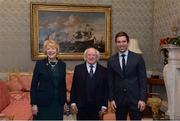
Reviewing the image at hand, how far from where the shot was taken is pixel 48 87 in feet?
10.7

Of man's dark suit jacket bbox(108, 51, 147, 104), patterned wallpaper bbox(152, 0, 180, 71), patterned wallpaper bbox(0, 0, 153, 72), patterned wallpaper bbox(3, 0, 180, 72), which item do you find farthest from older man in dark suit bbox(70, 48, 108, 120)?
patterned wallpaper bbox(0, 0, 153, 72)

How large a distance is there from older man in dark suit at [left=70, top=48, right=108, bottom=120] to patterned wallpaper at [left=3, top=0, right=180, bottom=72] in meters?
3.63

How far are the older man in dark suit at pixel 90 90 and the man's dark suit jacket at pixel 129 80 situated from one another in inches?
4.0

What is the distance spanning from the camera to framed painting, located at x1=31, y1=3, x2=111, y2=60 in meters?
6.89

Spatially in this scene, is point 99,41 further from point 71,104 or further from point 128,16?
point 71,104

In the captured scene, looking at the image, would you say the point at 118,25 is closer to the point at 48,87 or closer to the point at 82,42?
the point at 82,42

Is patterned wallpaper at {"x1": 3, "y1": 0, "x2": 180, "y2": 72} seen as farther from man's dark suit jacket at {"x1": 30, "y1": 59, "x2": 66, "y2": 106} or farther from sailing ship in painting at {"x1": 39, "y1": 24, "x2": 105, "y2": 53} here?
man's dark suit jacket at {"x1": 30, "y1": 59, "x2": 66, "y2": 106}

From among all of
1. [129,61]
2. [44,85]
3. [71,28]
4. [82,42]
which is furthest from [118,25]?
[44,85]

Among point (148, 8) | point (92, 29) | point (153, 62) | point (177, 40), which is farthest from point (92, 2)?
point (177, 40)

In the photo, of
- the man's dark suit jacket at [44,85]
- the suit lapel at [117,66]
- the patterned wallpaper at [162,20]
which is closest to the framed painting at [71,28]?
the patterned wallpaper at [162,20]

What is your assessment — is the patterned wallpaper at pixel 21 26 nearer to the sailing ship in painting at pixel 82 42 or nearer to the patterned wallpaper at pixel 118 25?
the patterned wallpaper at pixel 118 25

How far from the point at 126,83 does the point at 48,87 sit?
34.4 inches

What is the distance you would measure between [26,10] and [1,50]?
3.65 feet

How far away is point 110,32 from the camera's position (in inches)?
282
